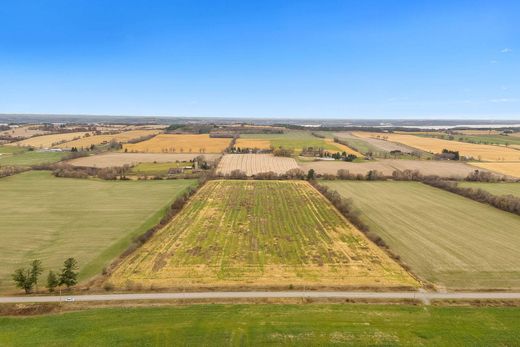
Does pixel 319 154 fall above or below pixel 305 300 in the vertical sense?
above

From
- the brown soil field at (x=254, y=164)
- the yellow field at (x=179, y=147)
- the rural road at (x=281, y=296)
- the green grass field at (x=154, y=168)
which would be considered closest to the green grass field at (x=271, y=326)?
the rural road at (x=281, y=296)

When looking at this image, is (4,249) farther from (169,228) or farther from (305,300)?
(305,300)

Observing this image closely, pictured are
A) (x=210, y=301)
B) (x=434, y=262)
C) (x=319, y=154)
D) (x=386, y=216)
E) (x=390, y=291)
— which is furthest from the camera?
(x=319, y=154)

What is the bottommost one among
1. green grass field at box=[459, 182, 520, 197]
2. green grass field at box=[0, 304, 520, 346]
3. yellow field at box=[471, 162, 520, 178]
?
green grass field at box=[0, 304, 520, 346]

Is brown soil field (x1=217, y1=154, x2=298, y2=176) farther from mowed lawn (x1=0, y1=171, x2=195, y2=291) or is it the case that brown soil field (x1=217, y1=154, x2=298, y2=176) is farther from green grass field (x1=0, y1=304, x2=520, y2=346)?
green grass field (x1=0, y1=304, x2=520, y2=346)

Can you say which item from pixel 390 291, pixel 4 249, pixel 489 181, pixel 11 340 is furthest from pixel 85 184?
pixel 489 181

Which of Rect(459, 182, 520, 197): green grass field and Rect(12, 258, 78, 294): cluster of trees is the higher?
Rect(459, 182, 520, 197): green grass field

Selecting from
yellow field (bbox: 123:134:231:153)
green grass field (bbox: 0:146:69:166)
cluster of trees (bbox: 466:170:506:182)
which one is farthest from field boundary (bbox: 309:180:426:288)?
green grass field (bbox: 0:146:69:166)
